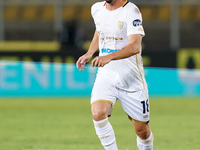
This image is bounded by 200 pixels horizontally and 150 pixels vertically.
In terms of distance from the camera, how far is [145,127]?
16.7 ft

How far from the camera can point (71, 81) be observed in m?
13.5

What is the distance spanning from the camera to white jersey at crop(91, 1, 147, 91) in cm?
489

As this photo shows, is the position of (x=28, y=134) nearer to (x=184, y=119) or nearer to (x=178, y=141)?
(x=178, y=141)

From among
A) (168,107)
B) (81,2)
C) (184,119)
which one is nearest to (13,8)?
(81,2)

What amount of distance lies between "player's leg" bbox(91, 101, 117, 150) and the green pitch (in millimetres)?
1727

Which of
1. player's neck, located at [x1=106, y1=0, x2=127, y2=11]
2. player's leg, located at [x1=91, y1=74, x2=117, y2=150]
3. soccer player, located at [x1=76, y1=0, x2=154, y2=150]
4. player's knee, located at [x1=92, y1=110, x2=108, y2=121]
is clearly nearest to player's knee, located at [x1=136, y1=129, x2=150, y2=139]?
soccer player, located at [x1=76, y1=0, x2=154, y2=150]

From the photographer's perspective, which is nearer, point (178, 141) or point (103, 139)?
point (103, 139)

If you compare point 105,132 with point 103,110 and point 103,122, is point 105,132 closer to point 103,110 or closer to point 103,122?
point 103,122

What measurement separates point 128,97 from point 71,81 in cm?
856

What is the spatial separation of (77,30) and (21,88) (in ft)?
15.9

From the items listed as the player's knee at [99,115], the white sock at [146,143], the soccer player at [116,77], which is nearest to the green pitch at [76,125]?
the white sock at [146,143]

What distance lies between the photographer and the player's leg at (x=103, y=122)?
4.78 meters

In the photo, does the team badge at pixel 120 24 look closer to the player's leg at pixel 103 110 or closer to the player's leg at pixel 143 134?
the player's leg at pixel 103 110

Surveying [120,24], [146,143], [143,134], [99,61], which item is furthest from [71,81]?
[99,61]
